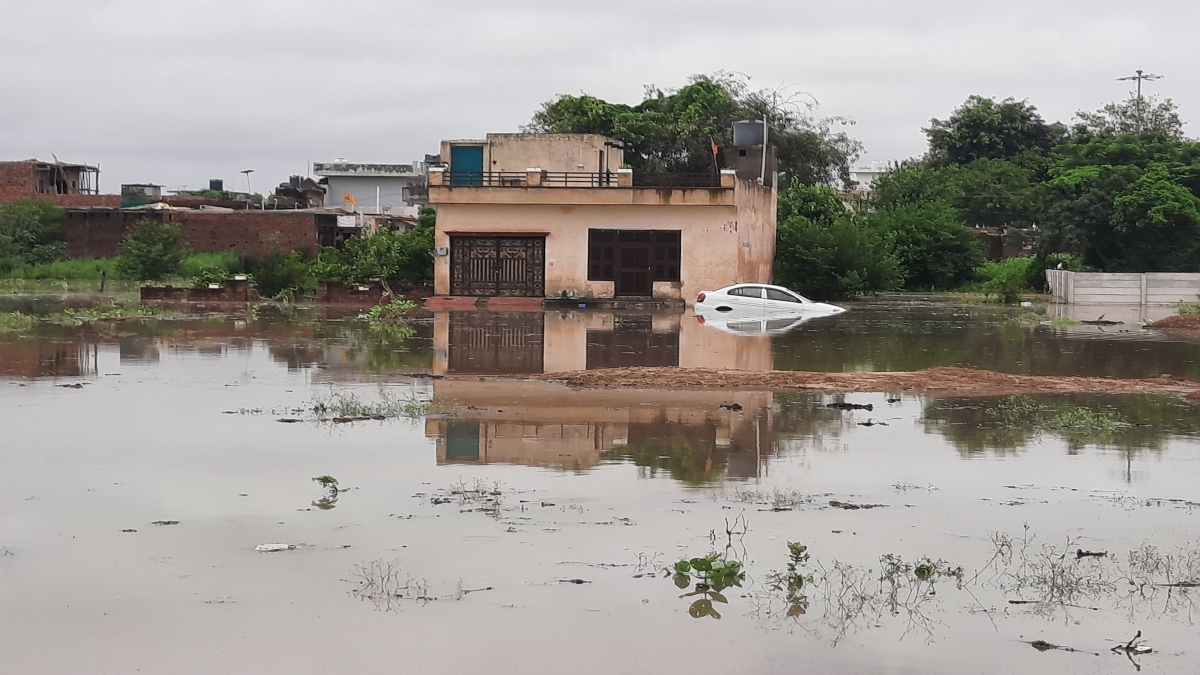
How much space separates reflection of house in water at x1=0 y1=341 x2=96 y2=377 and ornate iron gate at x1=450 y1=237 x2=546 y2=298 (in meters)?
19.5

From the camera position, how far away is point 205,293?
3997 centimetres

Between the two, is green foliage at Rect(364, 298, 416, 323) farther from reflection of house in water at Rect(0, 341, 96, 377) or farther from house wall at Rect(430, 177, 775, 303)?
reflection of house in water at Rect(0, 341, 96, 377)

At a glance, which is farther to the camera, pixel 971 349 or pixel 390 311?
pixel 390 311

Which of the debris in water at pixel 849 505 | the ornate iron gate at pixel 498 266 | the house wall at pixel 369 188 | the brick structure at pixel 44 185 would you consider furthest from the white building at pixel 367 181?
the debris in water at pixel 849 505

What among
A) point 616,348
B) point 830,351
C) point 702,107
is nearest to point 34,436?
point 616,348

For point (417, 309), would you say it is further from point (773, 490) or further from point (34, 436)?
point (773, 490)

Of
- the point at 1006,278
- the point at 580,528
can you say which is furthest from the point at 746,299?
the point at 580,528

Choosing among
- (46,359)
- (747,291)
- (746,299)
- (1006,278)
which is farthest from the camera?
(1006,278)

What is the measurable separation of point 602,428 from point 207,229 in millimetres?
46213

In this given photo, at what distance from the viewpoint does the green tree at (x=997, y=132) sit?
253ft

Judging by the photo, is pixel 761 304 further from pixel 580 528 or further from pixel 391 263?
pixel 580 528

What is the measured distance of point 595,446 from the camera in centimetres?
1198

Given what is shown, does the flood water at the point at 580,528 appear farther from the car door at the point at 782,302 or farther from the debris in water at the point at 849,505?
the car door at the point at 782,302

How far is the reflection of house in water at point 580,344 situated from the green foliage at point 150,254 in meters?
22.1
